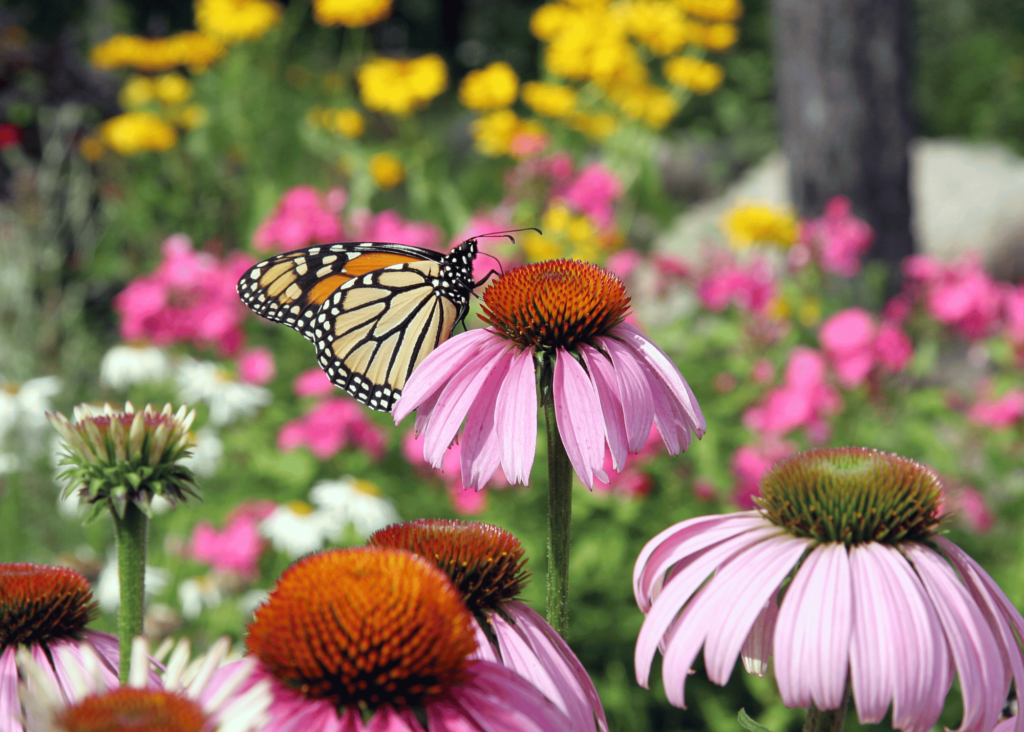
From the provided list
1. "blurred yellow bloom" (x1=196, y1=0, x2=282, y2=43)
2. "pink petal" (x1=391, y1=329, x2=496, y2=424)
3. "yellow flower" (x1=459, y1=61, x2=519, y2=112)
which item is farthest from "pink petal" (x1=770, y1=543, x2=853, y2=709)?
"blurred yellow bloom" (x1=196, y1=0, x2=282, y2=43)

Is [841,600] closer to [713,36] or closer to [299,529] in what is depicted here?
[299,529]

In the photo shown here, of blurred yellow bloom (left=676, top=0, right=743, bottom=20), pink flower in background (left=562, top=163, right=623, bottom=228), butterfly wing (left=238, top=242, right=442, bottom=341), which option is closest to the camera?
butterfly wing (left=238, top=242, right=442, bottom=341)

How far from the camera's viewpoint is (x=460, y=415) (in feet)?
3.09

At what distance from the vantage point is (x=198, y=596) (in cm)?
311

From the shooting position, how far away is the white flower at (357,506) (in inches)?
106

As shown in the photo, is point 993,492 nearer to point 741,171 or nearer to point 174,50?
point 174,50

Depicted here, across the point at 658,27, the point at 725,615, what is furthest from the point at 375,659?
the point at 658,27

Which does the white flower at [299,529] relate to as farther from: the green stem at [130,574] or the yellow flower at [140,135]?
the yellow flower at [140,135]

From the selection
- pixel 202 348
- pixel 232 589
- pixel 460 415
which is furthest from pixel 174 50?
pixel 460 415

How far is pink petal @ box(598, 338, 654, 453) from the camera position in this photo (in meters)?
0.90

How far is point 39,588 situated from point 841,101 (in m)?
5.56

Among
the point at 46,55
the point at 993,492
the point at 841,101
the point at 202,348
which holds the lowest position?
the point at 993,492

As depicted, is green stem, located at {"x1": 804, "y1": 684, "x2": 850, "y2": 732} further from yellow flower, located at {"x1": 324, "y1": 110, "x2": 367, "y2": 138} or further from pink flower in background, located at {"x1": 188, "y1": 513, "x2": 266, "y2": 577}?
yellow flower, located at {"x1": 324, "y1": 110, "x2": 367, "y2": 138}

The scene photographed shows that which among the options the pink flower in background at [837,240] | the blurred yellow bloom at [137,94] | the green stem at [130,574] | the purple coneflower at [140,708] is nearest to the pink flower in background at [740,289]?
the pink flower in background at [837,240]
